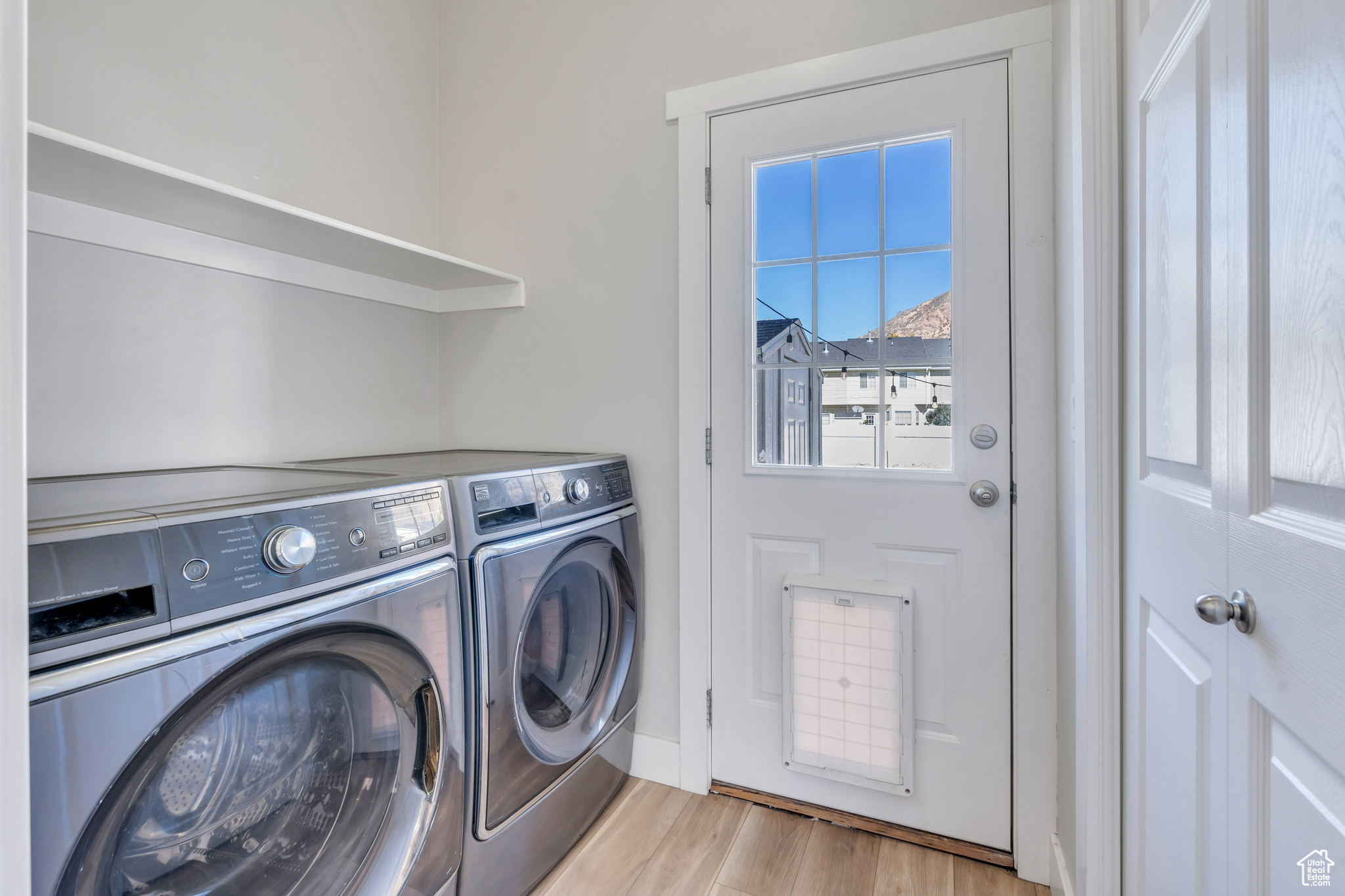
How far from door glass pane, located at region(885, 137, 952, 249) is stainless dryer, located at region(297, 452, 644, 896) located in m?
0.96

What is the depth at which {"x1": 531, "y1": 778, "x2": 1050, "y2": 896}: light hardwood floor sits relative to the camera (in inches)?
54.0

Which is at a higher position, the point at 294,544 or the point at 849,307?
the point at 849,307

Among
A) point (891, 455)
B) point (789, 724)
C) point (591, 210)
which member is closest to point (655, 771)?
point (789, 724)

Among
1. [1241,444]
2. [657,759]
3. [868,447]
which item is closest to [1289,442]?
[1241,444]

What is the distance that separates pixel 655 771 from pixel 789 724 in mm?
455

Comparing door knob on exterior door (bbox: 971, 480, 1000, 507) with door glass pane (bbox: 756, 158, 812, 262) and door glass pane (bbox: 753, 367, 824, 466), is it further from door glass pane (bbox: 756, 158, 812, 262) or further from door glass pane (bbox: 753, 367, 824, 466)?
door glass pane (bbox: 756, 158, 812, 262)

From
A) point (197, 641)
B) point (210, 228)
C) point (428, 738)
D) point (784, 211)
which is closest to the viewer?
point (197, 641)

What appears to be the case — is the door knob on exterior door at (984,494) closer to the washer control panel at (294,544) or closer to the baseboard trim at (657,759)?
the baseboard trim at (657,759)

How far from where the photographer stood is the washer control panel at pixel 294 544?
2.46 feet

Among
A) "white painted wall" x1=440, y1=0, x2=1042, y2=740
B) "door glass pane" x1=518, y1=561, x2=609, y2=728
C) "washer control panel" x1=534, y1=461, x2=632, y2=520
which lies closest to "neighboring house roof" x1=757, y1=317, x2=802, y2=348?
"white painted wall" x1=440, y1=0, x2=1042, y2=740

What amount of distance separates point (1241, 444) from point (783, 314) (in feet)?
3.72

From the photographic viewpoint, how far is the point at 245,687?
2.68 ft

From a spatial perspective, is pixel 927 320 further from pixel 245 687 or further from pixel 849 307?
pixel 245 687

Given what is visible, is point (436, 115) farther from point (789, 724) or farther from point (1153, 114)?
point (789, 724)
